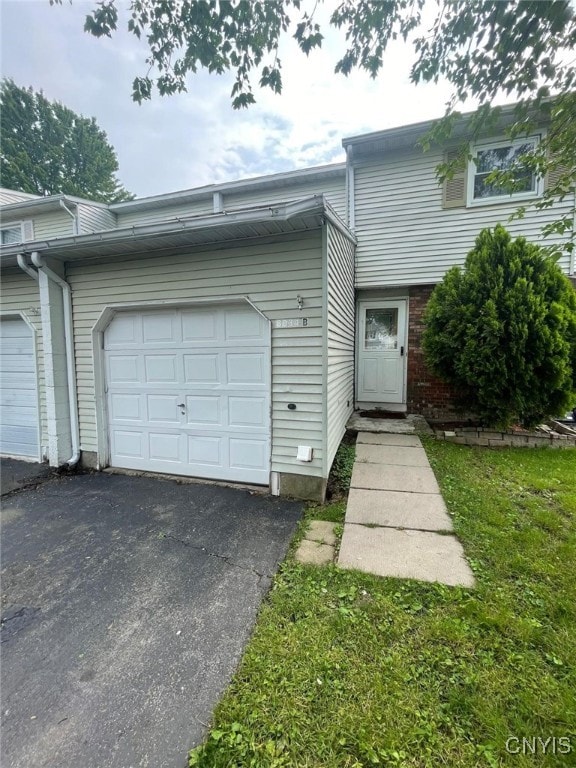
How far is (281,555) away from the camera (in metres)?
2.73

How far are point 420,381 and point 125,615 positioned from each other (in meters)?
6.07

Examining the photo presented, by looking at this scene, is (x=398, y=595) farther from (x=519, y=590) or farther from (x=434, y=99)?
(x=434, y=99)

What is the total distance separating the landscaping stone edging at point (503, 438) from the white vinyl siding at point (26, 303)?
21.1ft

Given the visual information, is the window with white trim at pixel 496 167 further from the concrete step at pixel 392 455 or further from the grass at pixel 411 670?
the grass at pixel 411 670

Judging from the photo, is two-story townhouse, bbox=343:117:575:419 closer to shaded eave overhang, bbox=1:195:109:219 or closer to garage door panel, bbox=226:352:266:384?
garage door panel, bbox=226:352:266:384

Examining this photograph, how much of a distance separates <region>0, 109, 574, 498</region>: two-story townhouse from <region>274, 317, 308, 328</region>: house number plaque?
0.01 meters

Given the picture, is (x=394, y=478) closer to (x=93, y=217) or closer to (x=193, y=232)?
(x=193, y=232)

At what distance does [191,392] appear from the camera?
4293 millimetres

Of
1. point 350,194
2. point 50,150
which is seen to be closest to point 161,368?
point 350,194

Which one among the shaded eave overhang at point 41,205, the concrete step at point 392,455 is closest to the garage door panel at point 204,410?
the concrete step at point 392,455

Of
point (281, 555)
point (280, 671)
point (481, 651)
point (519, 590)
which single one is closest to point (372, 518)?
point (281, 555)

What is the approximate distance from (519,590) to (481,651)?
0.67m

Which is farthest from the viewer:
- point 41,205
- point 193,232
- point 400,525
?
point 41,205

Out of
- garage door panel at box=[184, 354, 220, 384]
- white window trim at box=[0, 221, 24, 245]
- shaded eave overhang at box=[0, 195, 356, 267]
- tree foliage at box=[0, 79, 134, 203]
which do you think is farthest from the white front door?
tree foliage at box=[0, 79, 134, 203]
